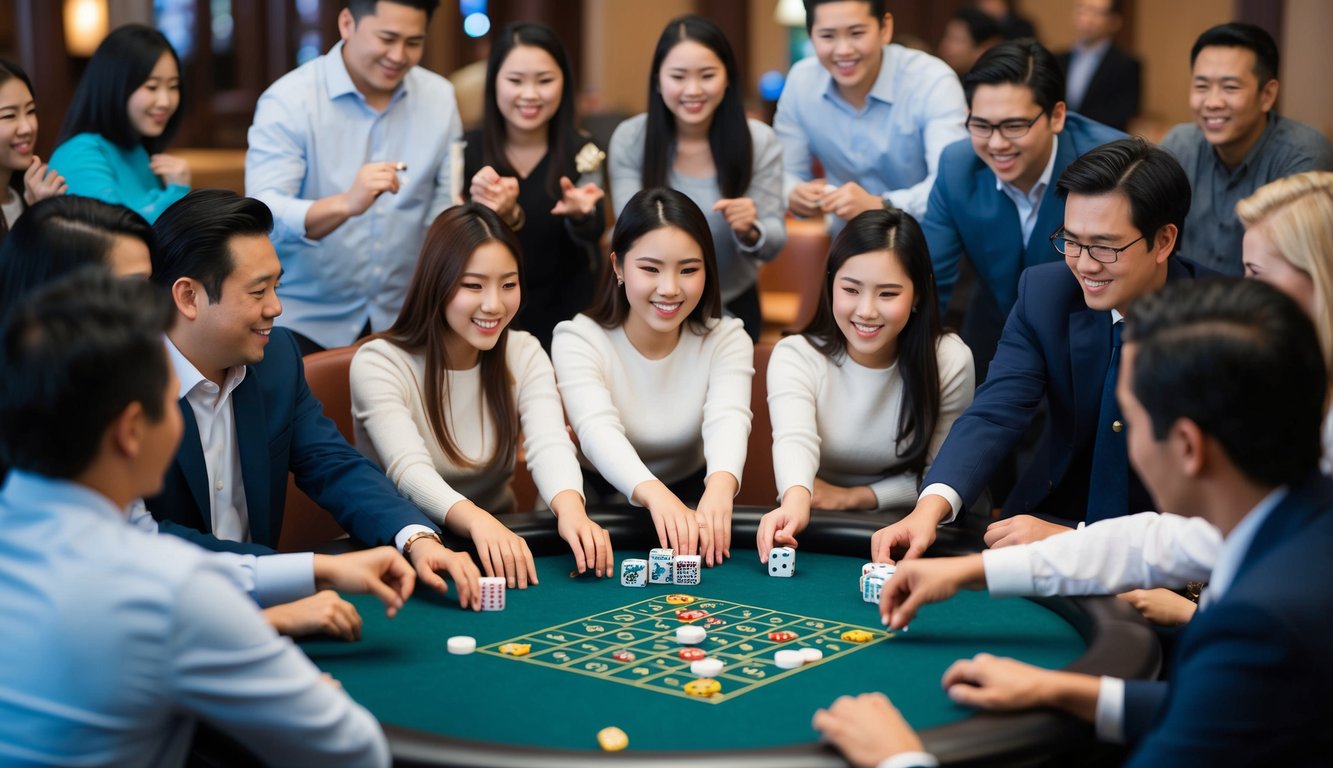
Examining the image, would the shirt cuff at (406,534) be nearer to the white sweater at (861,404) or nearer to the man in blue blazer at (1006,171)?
the white sweater at (861,404)

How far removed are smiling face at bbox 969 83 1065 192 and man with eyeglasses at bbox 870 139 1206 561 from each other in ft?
1.64

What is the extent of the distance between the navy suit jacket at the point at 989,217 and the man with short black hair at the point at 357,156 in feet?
4.27

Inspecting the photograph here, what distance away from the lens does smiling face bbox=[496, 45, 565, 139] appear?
382cm

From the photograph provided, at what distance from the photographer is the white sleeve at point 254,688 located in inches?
58.7

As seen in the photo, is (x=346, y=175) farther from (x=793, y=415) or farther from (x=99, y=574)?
(x=99, y=574)

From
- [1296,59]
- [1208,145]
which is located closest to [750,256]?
[1208,145]

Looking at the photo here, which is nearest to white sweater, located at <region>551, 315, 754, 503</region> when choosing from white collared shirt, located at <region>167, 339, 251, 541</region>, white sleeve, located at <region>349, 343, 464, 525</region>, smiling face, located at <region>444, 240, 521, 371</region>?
smiling face, located at <region>444, 240, 521, 371</region>

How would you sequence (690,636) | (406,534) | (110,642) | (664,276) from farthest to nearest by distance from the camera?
(664,276)
(406,534)
(690,636)
(110,642)

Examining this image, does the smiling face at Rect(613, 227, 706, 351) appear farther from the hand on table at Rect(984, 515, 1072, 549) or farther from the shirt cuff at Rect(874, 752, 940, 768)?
the shirt cuff at Rect(874, 752, 940, 768)

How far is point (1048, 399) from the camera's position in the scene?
308 centimetres

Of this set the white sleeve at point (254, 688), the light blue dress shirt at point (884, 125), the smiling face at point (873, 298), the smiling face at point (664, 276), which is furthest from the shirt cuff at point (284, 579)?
the light blue dress shirt at point (884, 125)

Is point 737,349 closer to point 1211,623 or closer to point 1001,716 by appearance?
point 1001,716

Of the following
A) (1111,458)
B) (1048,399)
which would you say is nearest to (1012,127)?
(1048,399)

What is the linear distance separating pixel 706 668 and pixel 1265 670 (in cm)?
76
